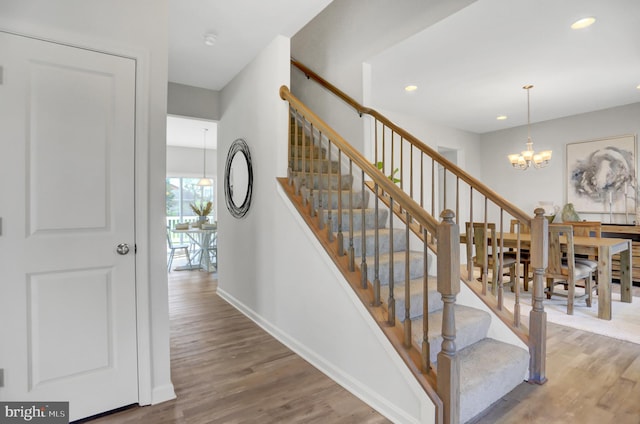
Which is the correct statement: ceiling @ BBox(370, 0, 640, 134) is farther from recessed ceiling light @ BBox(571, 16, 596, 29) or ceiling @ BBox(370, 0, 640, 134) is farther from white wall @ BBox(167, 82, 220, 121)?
white wall @ BBox(167, 82, 220, 121)

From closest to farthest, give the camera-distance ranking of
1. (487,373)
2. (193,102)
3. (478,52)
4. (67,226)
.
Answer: (67,226)
(487,373)
(478,52)
(193,102)

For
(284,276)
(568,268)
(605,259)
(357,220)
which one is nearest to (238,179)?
(284,276)

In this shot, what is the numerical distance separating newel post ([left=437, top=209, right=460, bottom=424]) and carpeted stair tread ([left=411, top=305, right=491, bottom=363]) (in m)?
0.27

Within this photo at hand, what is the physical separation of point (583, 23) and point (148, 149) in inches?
139

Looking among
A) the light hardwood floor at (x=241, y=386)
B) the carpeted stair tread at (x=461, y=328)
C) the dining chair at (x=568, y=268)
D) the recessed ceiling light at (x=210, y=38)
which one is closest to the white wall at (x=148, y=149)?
the light hardwood floor at (x=241, y=386)

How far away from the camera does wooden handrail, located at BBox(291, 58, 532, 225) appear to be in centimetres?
225

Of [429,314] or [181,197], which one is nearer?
[429,314]

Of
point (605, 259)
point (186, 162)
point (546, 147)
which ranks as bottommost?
point (605, 259)

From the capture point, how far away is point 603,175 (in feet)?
17.2

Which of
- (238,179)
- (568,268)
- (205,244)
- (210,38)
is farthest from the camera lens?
(205,244)

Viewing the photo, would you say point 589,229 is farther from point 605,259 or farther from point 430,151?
point 430,151

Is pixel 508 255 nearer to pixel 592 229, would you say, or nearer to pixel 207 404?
pixel 592 229

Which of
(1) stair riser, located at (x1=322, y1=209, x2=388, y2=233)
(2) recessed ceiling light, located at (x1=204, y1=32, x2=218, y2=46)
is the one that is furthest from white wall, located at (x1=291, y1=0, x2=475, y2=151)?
(2) recessed ceiling light, located at (x1=204, y1=32, x2=218, y2=46)

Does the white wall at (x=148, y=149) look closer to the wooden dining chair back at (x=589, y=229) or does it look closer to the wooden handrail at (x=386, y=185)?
the wooden handrail at (x=386, y=185)
